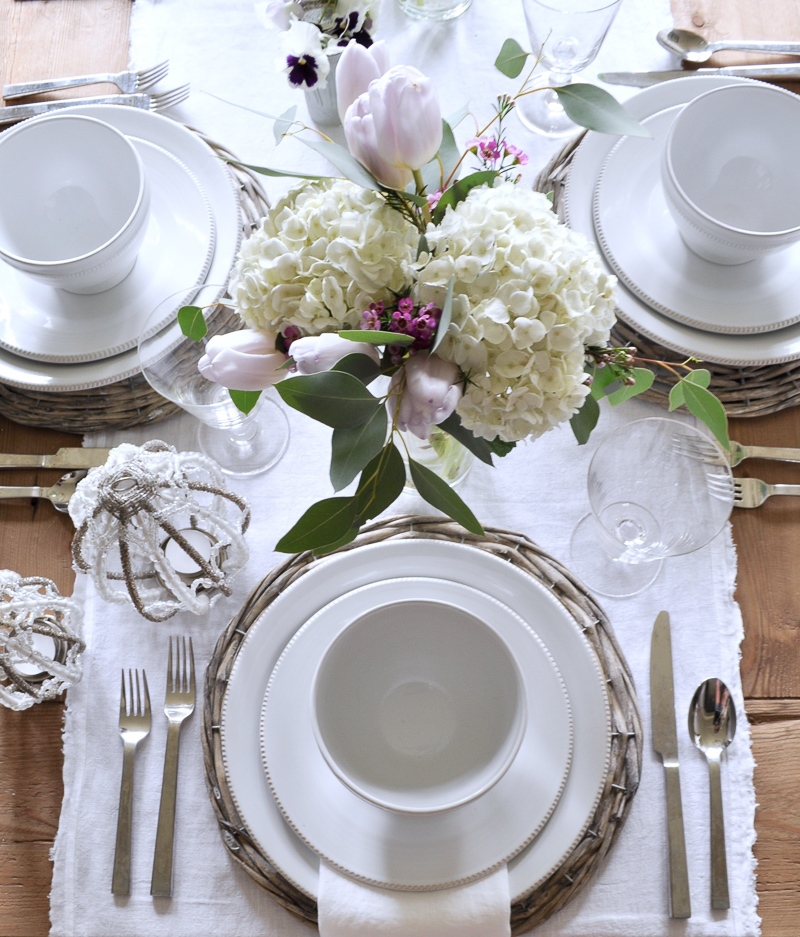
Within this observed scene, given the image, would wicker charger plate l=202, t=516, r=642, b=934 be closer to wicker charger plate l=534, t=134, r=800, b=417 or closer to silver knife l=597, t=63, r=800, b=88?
wicker charger plate l=534, t=134, r=800, b=417

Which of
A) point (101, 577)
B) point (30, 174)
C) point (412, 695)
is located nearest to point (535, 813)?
point (412, 695)

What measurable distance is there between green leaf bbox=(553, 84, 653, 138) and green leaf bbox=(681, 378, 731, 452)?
197 mm

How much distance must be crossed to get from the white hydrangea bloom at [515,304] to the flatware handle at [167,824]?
0.48 metres

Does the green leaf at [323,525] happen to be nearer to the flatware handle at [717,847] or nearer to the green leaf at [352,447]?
the green leaf at [352,447]

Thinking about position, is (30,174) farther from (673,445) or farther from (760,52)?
(760,52)

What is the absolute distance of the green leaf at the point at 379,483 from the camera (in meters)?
0.52

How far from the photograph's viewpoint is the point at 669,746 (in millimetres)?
747

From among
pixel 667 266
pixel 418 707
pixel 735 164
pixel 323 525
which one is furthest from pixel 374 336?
pixel 735 164

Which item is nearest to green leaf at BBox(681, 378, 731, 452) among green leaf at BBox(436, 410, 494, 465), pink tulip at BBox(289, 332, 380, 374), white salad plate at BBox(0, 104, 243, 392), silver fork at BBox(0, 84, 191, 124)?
green leaf at BBox(436, 410, 494, 465)

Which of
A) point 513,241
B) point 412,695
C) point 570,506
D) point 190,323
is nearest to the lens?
point 513,241

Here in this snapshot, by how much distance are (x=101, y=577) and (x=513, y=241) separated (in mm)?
513

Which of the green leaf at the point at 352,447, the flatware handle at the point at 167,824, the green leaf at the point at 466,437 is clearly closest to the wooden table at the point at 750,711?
the flatware handle at the point at 167,824

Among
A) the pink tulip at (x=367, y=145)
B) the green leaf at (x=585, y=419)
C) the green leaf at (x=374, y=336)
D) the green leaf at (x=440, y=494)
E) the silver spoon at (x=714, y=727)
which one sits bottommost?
the silver spoon at (x=714, y=727)

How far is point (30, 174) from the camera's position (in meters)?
0.86
